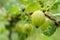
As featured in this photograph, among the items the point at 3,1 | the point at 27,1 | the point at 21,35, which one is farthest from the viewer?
the point at 3,1

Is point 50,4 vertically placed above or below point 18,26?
above

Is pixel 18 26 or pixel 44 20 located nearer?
pixel 44 20

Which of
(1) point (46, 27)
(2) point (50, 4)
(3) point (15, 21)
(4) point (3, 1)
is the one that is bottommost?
(4) point (3, 1)

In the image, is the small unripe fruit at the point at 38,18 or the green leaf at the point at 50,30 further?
the green leaf at the point at 50,30

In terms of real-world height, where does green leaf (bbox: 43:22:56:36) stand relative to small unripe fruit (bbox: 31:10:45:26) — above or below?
below

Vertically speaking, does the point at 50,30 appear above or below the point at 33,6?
below

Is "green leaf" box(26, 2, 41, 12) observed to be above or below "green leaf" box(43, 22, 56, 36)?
above

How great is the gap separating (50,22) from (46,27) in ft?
0.11

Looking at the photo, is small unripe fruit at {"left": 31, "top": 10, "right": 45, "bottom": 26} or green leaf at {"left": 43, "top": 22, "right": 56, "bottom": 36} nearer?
small unripe fruit at {"left": 31, "top": 10, "right": 45, "bottom": 26}

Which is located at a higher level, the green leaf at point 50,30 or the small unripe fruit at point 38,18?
the small unripe fruit at point 38,18

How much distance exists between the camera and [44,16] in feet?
3.43

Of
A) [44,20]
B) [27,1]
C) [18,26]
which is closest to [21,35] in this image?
[18,26]

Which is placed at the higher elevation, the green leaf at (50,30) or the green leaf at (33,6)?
the green leaf at (33,6)

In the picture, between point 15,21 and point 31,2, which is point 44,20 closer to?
point 31,2
